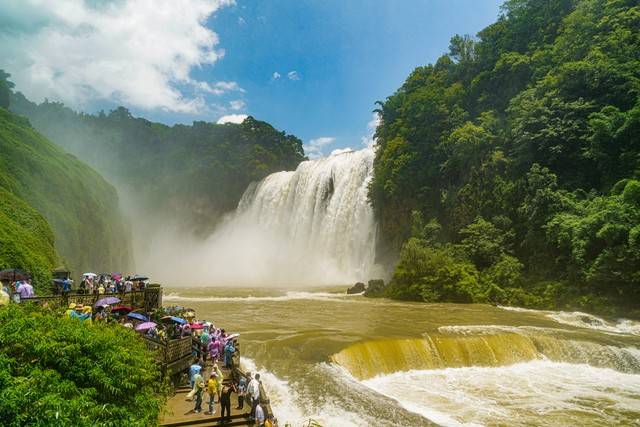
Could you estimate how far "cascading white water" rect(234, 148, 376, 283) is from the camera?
4538 centimetres

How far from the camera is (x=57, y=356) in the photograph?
7.39 metres

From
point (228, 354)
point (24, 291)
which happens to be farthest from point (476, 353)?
point (24, 291)

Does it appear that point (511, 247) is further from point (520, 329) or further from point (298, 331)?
point (298, 331)

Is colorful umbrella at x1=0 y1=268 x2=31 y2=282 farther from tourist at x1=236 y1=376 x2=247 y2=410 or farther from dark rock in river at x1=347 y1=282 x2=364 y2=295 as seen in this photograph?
dark rock in river at x1=347 y1=282 x2=364 y2=295

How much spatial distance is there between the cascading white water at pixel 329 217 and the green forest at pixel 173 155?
22.5 metres

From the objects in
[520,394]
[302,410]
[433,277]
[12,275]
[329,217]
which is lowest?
[520,394]

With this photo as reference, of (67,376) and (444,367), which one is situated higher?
(67,376)

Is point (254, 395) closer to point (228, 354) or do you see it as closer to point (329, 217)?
point (228, 354)

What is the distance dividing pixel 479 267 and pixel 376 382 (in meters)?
20.0

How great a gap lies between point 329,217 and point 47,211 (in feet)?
93.5

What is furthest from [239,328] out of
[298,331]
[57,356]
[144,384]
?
[57,356]

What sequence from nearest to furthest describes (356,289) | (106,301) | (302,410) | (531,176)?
(302,410) → (106,301) → (531,176) → (356,289)

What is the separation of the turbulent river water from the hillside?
9615mm

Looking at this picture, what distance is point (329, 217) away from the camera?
158 ft
